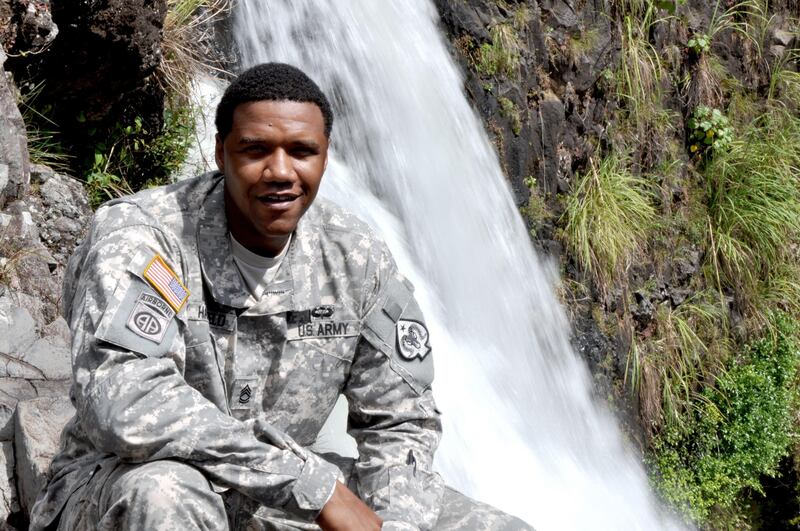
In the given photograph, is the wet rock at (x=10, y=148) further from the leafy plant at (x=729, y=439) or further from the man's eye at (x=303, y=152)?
the leafy plant at (x=729, y=439)

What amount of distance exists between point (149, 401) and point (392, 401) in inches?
24.2

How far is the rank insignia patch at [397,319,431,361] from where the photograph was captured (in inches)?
97.3

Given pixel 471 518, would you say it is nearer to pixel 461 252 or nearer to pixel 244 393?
pixel 244 393

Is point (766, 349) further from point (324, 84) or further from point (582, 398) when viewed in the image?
point (324, 84)

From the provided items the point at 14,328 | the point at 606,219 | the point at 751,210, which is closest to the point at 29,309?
the point at 14,328

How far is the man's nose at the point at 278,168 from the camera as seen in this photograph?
7.61 ft

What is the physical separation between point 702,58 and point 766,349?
2.16 meters

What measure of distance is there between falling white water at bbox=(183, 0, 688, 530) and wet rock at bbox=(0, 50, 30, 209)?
119 centimetres

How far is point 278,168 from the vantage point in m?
2.32

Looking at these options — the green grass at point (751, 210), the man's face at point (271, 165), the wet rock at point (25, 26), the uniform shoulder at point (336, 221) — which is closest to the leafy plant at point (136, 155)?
the wet rock at point (25, 26)

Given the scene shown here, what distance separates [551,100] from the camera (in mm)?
6559

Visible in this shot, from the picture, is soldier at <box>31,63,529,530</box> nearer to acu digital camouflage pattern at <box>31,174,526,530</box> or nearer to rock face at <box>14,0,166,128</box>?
acu digital camouflage pattern at <box>31,174,526,530</box>

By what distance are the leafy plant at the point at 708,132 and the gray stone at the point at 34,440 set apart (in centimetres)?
547

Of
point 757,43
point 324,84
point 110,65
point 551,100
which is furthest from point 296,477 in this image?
point 757,43
